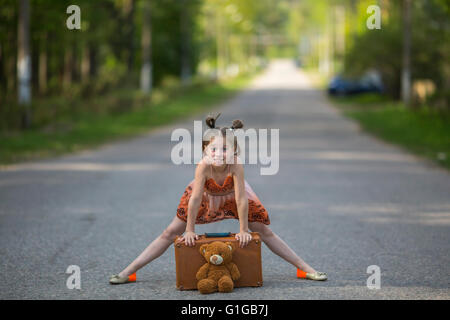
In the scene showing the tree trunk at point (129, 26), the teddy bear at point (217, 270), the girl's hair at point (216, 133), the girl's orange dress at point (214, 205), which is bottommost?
the teddy bear at point (217, 270)

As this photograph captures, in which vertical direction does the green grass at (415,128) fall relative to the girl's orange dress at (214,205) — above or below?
below

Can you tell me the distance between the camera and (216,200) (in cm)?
563

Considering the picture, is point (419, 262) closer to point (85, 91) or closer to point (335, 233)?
point (335, 233)

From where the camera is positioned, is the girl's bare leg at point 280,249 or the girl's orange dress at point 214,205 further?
the girl's bare leg at point 280,249

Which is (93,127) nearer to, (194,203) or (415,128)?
(415,128)

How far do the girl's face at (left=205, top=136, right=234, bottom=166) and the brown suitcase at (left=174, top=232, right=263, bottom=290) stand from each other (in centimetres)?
61

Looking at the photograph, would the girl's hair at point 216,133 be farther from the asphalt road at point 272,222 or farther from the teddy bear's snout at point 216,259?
the asphalt road at point 272,222

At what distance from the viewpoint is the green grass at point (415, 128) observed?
17109 mm

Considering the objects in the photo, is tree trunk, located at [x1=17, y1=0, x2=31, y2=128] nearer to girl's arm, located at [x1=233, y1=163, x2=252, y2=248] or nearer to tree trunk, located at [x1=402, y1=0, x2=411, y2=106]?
girl's arm, located at [x1=233, y1=163, x2=252, y2=248]

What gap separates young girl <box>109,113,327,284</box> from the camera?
5.46m

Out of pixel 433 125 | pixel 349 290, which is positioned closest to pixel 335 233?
pixel 349 290

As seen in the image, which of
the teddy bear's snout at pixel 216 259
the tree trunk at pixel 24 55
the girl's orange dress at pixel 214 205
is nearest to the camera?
the teddy bear's snout at pixel 216 259

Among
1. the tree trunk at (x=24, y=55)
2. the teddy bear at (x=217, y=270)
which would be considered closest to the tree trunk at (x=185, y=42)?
the tree trunk at (x=24, y=55)

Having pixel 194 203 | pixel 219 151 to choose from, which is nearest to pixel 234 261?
pixel 194 203
